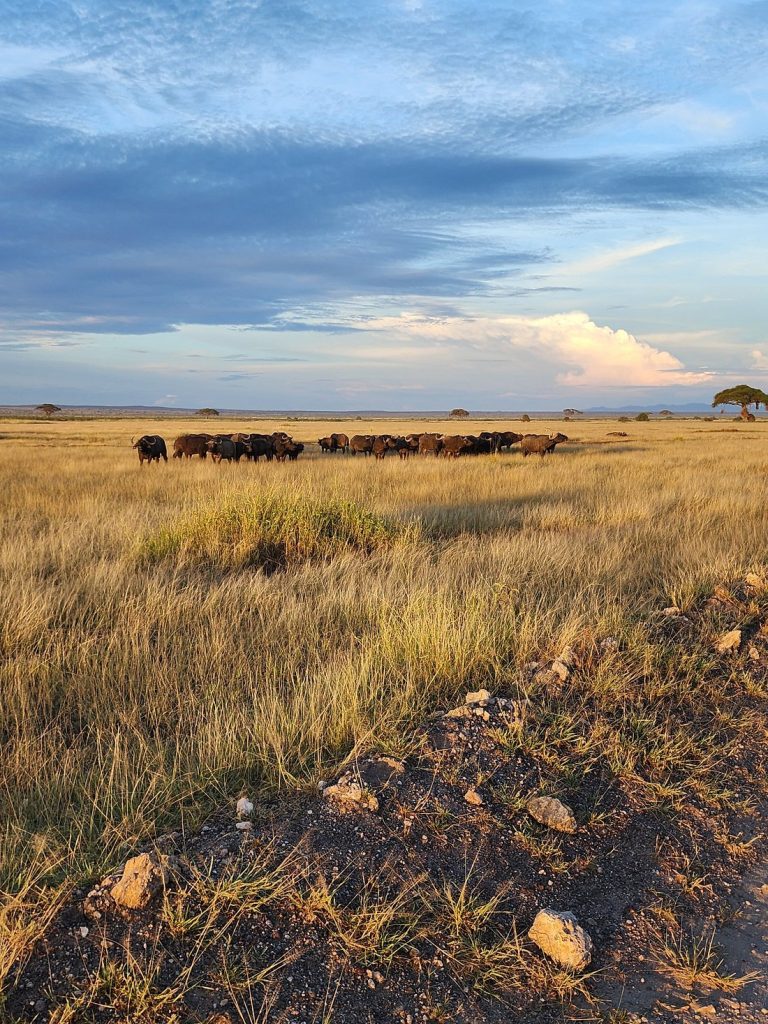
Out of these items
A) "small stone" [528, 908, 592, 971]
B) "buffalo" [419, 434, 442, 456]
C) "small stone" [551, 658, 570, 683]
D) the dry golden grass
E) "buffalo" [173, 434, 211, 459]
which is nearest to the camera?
"small stone" [528, 908, 592, 971]

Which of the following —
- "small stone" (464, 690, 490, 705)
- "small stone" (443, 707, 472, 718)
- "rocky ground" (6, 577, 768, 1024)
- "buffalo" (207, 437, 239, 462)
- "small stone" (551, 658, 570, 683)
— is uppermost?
"buffalo" (207, 437, 239, 462)

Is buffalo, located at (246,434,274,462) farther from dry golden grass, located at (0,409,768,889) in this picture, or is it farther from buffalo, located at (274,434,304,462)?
dry golden grass, located at (0,409,768,889)

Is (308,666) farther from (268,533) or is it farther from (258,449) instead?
(258,449)

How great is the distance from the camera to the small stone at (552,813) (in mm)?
3174

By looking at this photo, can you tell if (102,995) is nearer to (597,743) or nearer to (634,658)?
(597,743)

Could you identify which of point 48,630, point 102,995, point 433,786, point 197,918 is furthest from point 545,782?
point 48,630

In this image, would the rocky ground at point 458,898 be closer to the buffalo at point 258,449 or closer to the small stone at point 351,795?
the small stone at point 351,795

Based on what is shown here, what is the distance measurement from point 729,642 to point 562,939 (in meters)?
3.77

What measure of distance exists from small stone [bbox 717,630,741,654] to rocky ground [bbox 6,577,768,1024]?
5.06ft

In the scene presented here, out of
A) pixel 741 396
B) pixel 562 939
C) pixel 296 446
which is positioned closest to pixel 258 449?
pixel 296 446

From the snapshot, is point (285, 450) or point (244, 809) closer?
point (244, 809)

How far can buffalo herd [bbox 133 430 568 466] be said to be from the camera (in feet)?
85.2

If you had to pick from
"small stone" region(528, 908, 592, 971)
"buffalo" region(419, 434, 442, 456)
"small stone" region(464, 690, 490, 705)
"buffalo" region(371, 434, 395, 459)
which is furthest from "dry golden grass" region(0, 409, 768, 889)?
"buffalo" region(419, 434, 442, 456)

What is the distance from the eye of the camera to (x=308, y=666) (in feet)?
15.0
